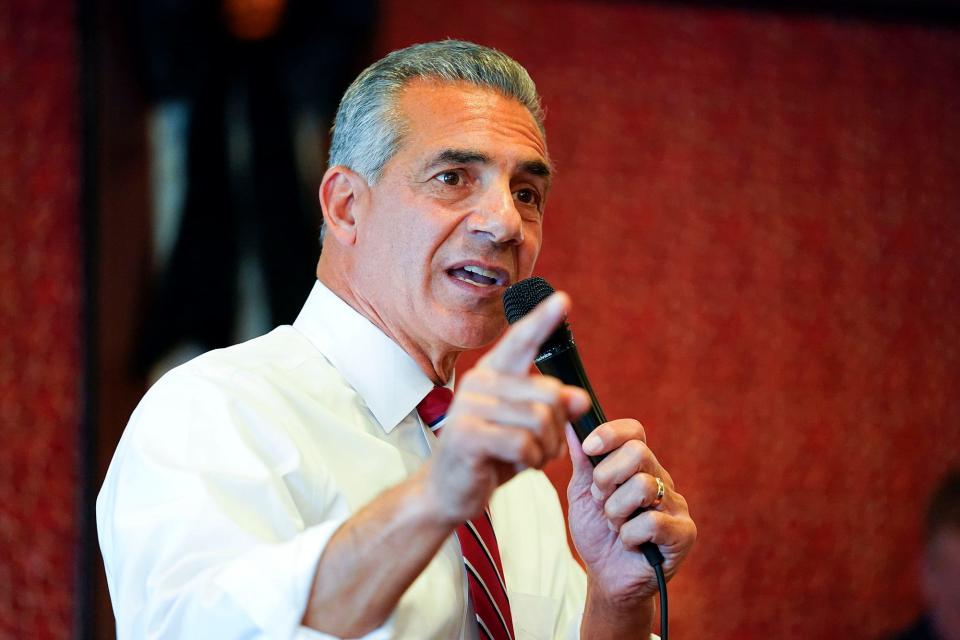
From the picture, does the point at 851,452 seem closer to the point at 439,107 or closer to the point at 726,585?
the point at 726,585

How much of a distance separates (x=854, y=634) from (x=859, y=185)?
1.18m

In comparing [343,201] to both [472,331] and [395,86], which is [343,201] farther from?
[472,331]

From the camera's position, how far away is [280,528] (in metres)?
1.01

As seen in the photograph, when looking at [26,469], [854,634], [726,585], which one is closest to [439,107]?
[26,469]

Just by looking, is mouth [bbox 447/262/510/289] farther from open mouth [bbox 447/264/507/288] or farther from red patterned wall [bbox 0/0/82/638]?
red patterned wall [bbox 0/0/82/638]

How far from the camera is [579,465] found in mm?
1238

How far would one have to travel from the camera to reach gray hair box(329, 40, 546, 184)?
4.42ft

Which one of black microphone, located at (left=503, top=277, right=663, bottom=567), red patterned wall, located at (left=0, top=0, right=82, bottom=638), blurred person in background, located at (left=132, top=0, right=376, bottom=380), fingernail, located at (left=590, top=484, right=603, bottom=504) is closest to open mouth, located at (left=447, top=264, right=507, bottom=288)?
black microphone, located at (left=503, top=277, right=663, bottom=567)

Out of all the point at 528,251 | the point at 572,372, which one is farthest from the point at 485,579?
the point at 528,251

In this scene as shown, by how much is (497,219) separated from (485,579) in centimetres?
41

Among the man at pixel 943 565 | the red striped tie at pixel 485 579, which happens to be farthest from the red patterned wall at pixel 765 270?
the red striped tie at pixel 485 579

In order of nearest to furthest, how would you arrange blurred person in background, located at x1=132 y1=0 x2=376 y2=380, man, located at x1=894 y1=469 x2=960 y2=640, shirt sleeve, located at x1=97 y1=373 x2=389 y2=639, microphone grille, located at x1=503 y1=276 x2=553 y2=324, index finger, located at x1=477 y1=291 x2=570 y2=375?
index finger, located at x1=477 y1=291 x2=570 y2=375, shirt sleeve, located at x1=97 y1=373 x2=389 y2=639, microphone grille, located at x1=503 y1=276 x2=553 y2=324, man, located at x1=894 y1=469 x2=960 y2=640, blurred person in background, located at x1=132 y1=0 x2=376 y2=380

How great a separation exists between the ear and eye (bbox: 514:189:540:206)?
195mm

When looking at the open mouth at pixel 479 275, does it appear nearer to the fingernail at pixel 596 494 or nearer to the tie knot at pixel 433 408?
the tie knot at pixel 433 408
